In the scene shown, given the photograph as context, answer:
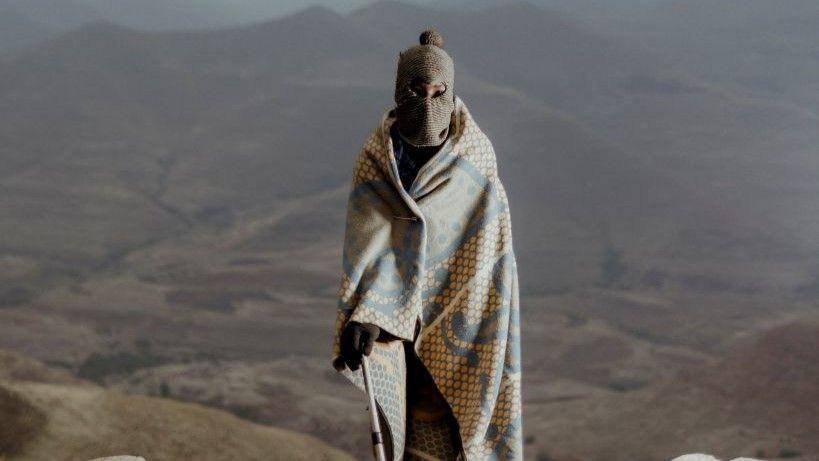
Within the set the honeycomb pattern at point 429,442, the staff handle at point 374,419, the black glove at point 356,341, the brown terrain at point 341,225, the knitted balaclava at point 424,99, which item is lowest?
the brown terrain at point 341,225

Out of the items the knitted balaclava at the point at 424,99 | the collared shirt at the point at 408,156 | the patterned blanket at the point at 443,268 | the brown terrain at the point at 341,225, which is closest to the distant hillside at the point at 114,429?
the brown terrain at the point at 341,225

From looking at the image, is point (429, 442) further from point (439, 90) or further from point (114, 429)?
point (114, 429)

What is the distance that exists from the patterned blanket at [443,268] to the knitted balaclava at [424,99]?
7 centimetres

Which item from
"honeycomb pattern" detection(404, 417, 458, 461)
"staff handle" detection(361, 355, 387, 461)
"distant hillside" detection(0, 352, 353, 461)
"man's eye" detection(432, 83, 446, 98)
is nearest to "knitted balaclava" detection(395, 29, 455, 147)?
"man's eye" detection(432, 83, 446, 98)

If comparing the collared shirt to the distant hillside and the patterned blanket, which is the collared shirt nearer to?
the patterned blanket

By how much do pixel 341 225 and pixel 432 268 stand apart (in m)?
33.6

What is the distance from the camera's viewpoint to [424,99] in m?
3.61

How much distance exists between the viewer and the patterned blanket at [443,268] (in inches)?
142

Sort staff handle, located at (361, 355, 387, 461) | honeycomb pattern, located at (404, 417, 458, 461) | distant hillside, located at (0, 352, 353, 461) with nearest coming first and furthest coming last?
1. staff handle, located at (361, 355, 387, 461)
2. honeycomb pattern, located at (404, 417, 458, 461)
3. distant hillside, located at (0, 352, 353, 461)

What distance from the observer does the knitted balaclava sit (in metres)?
3.62

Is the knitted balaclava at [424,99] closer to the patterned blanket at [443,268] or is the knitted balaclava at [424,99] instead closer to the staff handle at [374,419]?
the patterned blanket at [443,268]

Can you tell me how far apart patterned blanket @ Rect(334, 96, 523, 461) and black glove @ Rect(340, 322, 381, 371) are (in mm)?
55

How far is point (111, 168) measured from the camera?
42531mm

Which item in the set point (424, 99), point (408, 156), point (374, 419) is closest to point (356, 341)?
point (374, 419)
